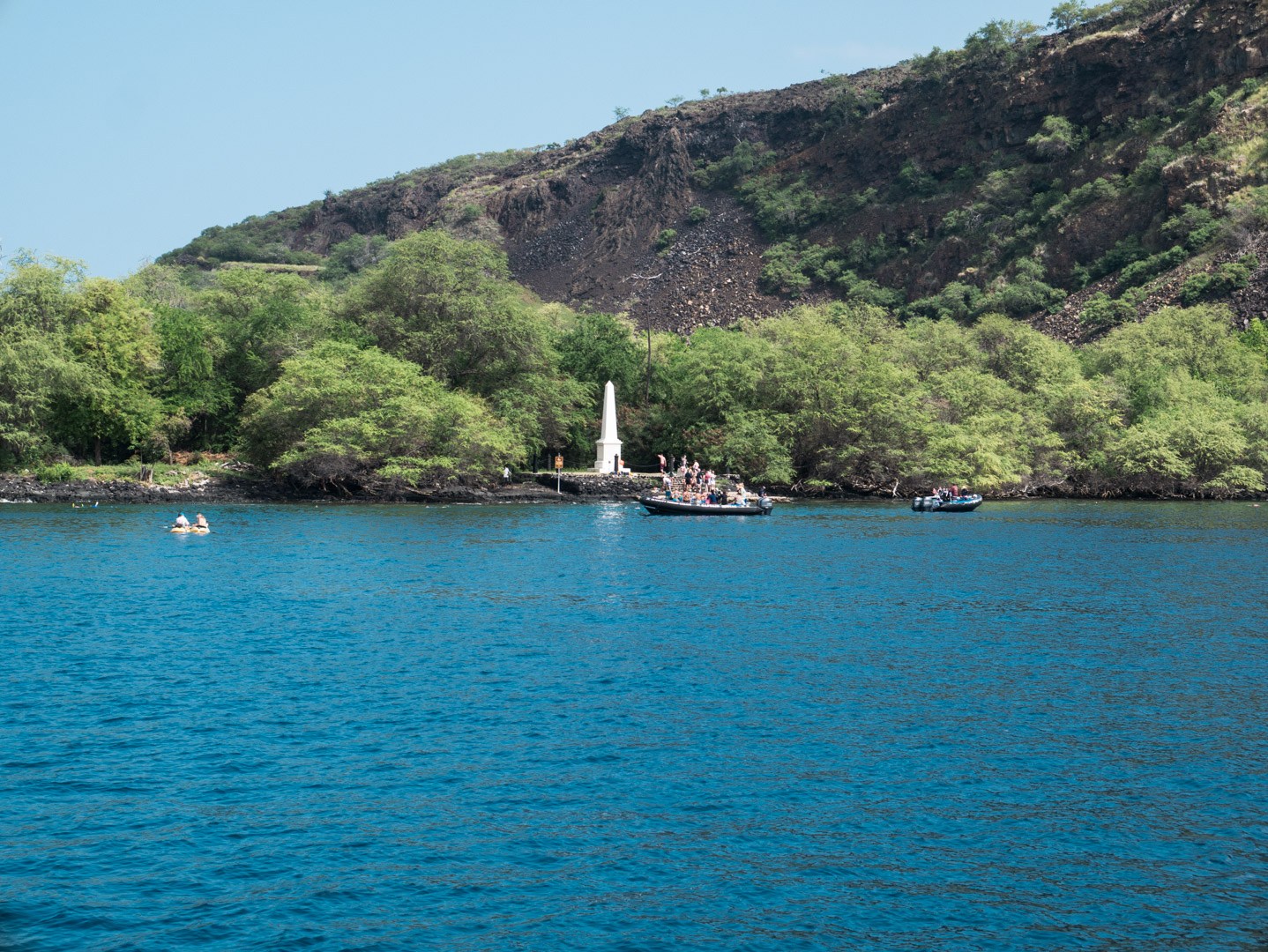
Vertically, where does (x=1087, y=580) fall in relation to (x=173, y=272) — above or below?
below

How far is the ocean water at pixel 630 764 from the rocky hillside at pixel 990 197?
88313 millimetres

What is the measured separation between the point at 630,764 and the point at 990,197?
146008 mm

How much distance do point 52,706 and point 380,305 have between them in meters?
62.9

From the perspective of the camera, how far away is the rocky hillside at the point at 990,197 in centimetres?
11225

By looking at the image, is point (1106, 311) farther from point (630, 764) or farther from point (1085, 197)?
point (630, 764)

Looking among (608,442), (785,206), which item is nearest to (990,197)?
(785,206)

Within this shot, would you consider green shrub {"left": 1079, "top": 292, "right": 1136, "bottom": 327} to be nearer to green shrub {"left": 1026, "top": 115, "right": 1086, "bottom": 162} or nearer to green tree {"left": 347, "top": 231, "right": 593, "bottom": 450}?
green shrub {"left": 1026, "top": 115, "right": 1086, "bottom": 162}

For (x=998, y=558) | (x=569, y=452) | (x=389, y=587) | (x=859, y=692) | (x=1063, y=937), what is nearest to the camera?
(x=1063, y=937)

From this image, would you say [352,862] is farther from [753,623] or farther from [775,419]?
[775,419]

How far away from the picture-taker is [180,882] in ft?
39.3

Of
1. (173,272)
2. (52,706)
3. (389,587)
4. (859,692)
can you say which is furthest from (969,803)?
(173,272)

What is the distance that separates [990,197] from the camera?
481 feet

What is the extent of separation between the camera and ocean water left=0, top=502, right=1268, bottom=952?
11.4m

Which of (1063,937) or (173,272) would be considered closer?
(1063,937)
